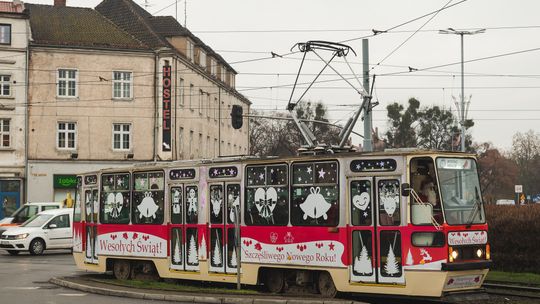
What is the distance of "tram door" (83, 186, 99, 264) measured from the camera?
66.6 feet

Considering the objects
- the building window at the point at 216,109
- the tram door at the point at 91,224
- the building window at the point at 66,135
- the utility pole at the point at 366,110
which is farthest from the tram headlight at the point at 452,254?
the building window at the point at 216,109

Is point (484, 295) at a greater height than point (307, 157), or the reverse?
point (307, 157)

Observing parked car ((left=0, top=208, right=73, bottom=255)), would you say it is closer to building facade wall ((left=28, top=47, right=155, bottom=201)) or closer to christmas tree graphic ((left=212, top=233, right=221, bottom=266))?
building facade wall ((left=28, top=47, right=155, bottom=201))

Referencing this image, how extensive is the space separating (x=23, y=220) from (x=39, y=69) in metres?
14.4

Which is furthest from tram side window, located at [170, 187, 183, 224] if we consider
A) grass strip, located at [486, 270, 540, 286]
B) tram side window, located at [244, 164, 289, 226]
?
grass strip, located at [486, 270, 540, 286]

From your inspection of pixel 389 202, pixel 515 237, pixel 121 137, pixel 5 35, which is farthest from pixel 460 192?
pixel 5 35

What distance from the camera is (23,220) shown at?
34.7 m

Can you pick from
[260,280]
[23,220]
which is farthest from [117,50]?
[260,280]

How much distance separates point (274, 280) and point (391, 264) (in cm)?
318

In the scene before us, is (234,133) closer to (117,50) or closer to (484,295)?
(117,50)

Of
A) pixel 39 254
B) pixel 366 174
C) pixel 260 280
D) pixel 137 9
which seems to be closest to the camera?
pixel 366 174

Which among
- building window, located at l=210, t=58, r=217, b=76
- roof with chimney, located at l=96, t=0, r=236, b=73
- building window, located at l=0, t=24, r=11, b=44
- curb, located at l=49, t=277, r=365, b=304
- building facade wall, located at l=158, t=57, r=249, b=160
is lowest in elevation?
curb, located at l=49, t=277, r=365, b=304

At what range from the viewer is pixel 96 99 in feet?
155

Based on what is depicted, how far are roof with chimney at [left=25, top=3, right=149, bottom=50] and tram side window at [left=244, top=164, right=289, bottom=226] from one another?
3296 cm
